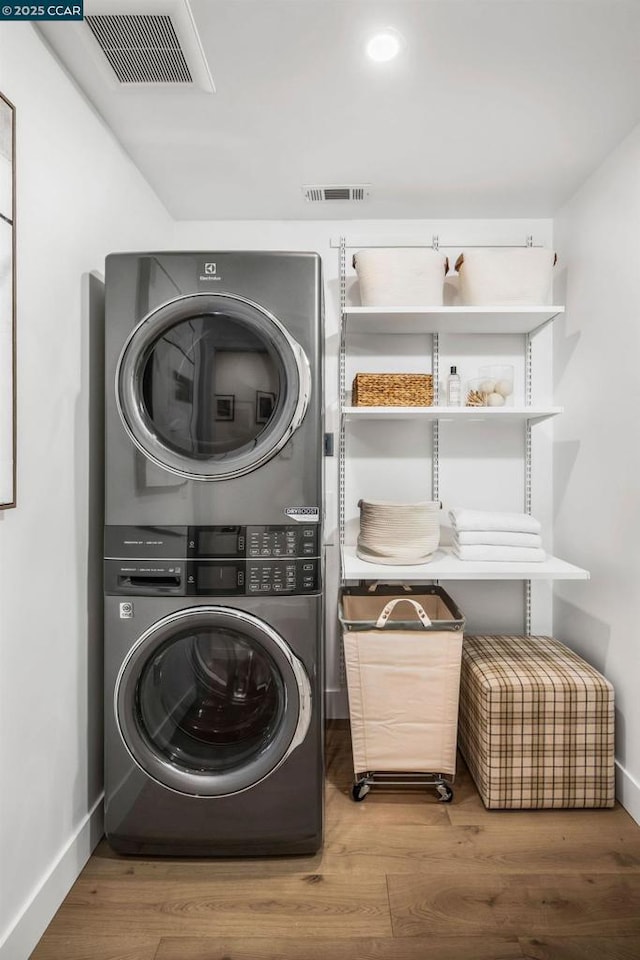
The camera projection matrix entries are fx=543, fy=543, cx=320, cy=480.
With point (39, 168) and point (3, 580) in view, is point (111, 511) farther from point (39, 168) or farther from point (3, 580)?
point (39, 168)

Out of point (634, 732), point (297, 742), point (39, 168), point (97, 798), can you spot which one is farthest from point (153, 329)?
point (634, 732)

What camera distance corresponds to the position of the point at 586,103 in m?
1.73

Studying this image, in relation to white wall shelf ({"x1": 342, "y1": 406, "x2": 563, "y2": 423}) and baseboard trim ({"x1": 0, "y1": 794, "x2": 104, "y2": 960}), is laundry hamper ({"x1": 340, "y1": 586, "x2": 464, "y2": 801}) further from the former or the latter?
baseboard trim ({"x1": 0, "y1": 794, "x2": 104, "y2": 960})

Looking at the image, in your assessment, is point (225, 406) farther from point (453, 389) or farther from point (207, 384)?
point (453, 389)

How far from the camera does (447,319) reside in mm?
2277

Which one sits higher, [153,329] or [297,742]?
[153,329]

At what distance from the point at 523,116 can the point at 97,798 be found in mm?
2641

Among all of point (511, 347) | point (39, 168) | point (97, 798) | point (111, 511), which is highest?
point (39, 168)

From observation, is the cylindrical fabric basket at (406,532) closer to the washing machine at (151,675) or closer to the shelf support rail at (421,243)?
the washing machine at (151,675)

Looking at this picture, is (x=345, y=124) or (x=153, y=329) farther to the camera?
(x=345, y=124)

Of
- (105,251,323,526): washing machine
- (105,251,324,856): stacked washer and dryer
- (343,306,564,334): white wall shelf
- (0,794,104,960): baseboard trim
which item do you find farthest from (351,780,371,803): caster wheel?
(343,306,564,334): white wall shelf

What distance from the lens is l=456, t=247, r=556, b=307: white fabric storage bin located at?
7.04ft

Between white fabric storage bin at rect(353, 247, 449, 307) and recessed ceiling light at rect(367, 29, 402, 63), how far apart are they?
71 centimetres

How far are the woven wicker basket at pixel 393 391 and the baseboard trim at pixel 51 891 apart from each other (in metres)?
1.72
